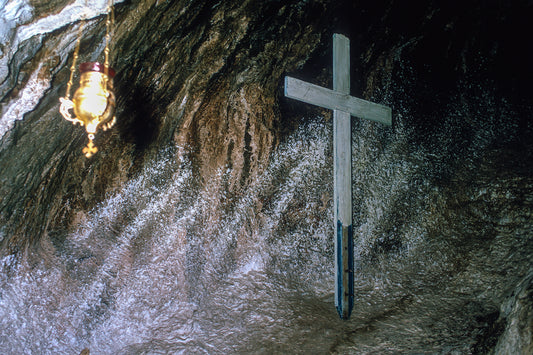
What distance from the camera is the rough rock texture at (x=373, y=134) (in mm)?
2455

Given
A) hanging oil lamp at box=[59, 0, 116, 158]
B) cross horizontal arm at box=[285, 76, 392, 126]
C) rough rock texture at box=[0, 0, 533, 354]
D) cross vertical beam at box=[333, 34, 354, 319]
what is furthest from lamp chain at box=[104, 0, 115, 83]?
cross vertical beam at box=[333, 34, 354, 319]

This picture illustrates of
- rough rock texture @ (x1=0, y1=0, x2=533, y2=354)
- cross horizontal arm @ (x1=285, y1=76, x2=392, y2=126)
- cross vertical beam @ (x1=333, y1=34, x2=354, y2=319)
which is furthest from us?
rough rock texture @ (x1=0, y1=0, x2=533, y2=354)

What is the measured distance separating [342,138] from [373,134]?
3.20ft

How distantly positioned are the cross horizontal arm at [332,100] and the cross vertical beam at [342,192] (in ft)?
0.14

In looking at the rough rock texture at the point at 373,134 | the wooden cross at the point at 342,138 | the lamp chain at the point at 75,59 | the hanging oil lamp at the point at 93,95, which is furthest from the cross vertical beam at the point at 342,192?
the lamp chain at the point at 75,59

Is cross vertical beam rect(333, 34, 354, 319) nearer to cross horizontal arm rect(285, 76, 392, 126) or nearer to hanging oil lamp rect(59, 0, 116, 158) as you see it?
cross horizontal arm rect(285, 76, 392, 126)

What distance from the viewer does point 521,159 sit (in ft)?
8.67

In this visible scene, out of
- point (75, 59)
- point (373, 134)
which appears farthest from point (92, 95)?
point (373, 134)

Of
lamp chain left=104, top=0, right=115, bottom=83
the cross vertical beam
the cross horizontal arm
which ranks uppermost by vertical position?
lamp chain left=104, top=0, right=115, bottom=83

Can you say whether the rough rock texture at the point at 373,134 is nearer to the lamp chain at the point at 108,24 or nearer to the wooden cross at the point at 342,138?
the lamp chain at the point at 108,24

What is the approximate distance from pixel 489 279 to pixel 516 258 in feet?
0.76

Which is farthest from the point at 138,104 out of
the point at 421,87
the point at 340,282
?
the point at 421,87

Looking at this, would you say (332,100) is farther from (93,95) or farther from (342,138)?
(93,95)

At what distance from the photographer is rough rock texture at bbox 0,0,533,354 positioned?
2455mm
